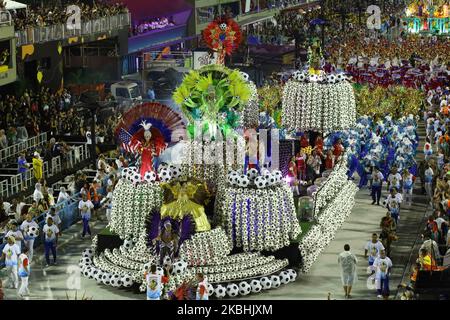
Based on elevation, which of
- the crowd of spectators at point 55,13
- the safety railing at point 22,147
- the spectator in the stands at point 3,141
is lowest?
the safety railing at point 22,147

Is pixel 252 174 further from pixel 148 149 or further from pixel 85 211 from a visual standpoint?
pixel 85 211

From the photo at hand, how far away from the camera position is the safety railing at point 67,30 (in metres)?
47.1

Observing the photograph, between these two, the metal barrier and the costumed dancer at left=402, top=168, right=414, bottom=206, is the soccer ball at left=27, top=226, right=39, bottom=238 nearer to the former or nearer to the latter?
the metal barrier

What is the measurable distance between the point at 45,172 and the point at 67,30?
15.4 m

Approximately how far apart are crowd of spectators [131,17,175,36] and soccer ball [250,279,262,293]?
39.0 metres

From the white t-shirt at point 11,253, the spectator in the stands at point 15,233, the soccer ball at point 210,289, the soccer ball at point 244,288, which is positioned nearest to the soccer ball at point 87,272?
the spectator in the stands at point 15,233

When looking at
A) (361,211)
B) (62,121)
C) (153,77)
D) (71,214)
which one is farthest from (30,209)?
(153,77)

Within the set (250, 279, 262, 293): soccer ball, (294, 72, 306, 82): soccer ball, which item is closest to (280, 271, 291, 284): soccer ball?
(250, 279, 262, 293): soccer ball

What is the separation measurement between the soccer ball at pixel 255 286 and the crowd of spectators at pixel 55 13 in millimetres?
19907

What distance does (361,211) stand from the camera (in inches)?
1320

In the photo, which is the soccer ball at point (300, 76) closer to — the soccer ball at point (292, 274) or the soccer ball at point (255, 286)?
the soccer ball at point (292, 274)

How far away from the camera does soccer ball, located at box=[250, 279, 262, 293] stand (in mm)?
25375

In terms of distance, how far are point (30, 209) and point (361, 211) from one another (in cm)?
896

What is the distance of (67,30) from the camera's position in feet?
169
